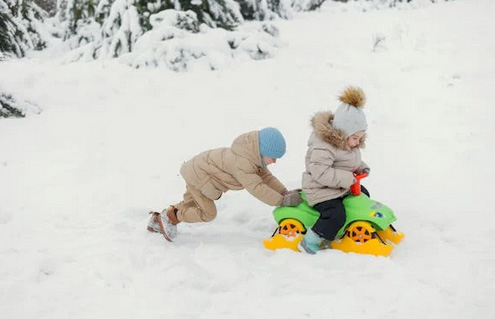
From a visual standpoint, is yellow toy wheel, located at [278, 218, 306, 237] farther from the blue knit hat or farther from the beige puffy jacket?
the blue knit hat

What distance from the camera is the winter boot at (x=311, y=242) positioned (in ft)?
12.0

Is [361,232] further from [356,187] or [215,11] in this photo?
[215,11]

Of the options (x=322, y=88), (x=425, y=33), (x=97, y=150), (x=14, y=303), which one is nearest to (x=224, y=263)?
(x=14, y=303)

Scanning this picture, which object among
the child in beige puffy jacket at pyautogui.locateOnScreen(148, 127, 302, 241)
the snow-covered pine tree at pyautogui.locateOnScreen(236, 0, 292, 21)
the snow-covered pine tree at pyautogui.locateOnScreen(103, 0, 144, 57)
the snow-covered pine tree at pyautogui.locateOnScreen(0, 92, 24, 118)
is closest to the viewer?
the child in beige puffy jacket at pyautogui.locateOnScreen(148, 127, 302, 241)

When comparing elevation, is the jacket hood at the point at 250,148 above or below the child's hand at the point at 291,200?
above

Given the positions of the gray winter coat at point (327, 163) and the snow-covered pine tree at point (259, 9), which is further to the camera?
the snow-covered pine tree at point (259, 9)

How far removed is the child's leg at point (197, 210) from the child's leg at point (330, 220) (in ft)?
3.03

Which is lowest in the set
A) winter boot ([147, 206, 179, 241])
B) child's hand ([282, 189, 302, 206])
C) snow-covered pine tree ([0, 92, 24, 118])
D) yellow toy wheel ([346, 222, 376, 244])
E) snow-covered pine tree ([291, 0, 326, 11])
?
snow-covered pine tree ([0, 92, 24, 118])

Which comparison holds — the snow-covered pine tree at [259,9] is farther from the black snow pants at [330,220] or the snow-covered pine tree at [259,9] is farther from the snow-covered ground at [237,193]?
the black snow pants at [330,220]

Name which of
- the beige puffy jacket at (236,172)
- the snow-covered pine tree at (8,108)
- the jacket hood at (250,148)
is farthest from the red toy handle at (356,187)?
the snow-covered pine tree at (8,108)

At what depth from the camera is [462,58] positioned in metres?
7.91

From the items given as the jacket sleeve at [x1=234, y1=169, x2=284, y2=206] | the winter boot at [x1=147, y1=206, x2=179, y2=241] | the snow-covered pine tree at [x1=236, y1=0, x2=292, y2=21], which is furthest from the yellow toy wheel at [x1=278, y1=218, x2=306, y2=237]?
the snow-covered pine tree at [x1=236, y1=0, x2=292, y2=21]

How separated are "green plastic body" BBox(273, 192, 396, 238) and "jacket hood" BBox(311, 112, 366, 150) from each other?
461 mm

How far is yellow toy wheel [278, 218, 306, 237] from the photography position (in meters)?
3.84
